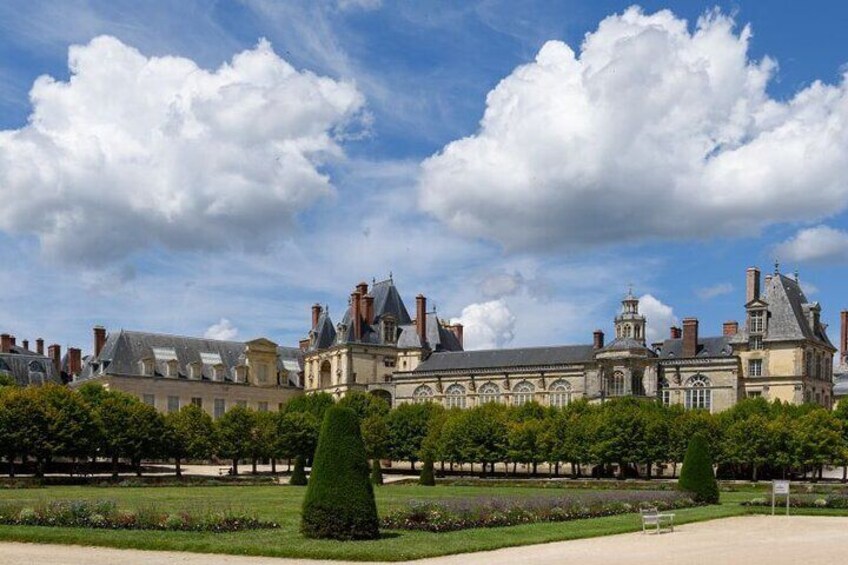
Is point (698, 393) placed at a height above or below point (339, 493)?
above

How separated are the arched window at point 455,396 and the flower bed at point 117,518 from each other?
5244 centimetres

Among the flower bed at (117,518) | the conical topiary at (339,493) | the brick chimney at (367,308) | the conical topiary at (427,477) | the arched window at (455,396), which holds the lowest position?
the conical topiary at (427,477)

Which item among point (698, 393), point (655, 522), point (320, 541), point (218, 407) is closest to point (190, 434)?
point (218, 407)

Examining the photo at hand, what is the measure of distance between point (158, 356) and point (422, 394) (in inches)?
734

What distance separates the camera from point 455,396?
75.8 m

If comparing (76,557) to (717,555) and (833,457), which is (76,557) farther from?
(833,457)

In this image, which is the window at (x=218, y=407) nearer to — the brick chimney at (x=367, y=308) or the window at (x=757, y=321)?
the brick chimney at (x=367, y=308)

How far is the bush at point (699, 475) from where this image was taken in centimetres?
3319

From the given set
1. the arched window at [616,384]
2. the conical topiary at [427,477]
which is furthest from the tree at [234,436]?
the arched window at [616,384]

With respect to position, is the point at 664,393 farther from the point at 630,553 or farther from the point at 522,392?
the point at 630,553

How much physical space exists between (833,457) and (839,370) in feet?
137

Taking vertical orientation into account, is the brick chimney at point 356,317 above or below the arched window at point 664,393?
above

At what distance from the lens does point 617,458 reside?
55531 mm

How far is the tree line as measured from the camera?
5088 cm
